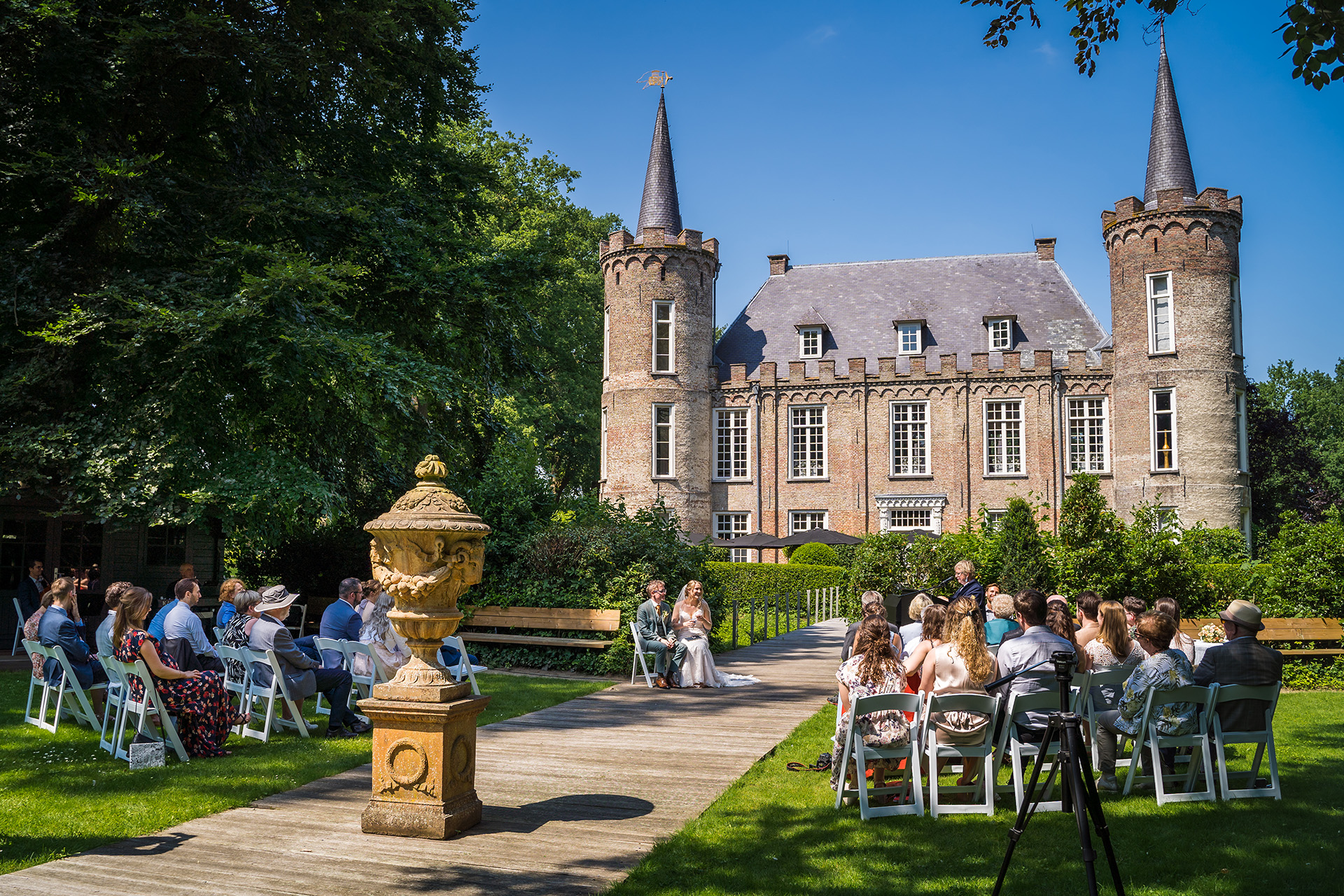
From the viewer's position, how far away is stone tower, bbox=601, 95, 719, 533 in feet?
114

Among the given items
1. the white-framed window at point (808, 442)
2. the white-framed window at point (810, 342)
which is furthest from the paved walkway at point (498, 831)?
the white-framed window at point (810, 342)

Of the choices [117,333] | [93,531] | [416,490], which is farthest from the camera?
[93,531]

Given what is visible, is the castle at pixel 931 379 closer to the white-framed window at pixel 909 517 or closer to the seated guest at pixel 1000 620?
the white-framed window at pixel 909 517

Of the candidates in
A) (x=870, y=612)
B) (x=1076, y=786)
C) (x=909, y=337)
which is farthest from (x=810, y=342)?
(x=1076, y=786)

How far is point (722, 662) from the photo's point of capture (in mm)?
14586

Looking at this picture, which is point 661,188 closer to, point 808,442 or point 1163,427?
point 808,442

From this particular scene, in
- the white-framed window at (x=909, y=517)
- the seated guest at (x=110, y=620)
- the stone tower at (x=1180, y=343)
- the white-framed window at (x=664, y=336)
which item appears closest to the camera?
the seated guest at (x=110, y=620)

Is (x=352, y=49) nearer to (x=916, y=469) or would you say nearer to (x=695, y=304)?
(x=695, y=304)

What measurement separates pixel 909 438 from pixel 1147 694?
28431mm

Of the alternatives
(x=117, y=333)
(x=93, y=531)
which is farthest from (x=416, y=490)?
(x=93, y=531)

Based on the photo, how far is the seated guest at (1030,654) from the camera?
6.56m

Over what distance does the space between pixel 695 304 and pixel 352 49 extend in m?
21.3

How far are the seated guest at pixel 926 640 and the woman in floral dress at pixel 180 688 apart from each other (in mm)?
5434

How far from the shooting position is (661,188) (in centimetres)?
3556
